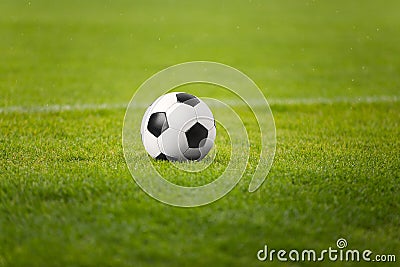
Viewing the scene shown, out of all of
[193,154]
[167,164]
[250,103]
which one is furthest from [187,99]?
[250,103]

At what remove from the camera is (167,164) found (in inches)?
168

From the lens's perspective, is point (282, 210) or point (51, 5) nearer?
point (282, 210)

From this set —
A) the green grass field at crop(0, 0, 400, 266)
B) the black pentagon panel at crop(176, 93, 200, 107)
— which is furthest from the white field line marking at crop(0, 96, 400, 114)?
the black pentagon panel at crop(176, 93, 200, 107)

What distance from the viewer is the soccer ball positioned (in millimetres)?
4304

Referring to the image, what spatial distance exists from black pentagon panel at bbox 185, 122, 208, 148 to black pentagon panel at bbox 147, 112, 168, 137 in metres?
0.18

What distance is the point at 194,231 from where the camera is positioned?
3189 mm

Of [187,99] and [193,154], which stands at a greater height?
[187,99]

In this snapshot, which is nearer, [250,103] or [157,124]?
[157,124]

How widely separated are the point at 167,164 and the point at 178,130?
0.86ft

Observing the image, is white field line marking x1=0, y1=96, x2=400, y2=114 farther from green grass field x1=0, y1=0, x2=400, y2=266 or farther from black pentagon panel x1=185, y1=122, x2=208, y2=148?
black pentagon panel x1=185, y1=122, x2=208, y2=148

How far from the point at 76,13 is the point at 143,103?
9.38 m

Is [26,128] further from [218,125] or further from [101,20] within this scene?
[101,20]

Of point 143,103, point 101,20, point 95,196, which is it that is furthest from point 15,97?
point 101,20

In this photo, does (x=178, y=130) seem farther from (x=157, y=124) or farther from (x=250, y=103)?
(x=250, y=103)
